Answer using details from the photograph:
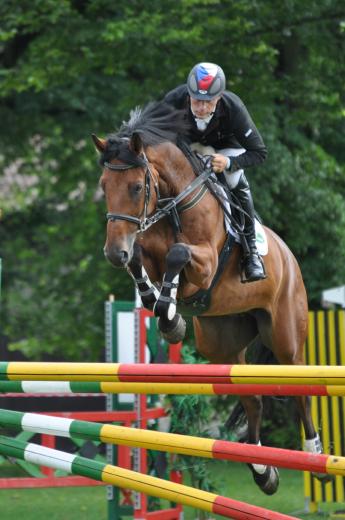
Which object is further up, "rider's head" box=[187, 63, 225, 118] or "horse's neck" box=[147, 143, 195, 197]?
"rider's head" box=[187, 63, 225, 118]

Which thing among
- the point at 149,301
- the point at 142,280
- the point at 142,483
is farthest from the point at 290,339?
the point at 142,483

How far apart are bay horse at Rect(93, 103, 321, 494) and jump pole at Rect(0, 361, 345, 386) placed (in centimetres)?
106

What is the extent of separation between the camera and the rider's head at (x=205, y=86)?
5.64 metres

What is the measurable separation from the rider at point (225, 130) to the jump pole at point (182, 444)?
181cm

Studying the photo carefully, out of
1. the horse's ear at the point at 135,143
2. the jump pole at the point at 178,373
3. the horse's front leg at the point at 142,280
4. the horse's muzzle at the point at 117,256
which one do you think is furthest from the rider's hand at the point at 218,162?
the jump pole at the point at 178,373

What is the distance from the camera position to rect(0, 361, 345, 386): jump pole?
358 cm

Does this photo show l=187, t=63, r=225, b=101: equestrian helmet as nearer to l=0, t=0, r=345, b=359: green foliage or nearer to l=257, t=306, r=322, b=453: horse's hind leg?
l=257, t=306, r=322, b=453: horse's hind leg

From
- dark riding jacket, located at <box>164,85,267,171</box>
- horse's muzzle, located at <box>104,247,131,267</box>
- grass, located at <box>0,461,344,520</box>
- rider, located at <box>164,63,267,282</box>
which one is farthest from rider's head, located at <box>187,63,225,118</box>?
grass, located at <box>0,461,344,520</box>

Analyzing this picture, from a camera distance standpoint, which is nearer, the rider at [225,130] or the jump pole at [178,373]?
the jump pole at [178,373]

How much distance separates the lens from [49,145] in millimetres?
16234

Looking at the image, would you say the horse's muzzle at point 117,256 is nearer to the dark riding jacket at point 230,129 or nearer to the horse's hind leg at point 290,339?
the dark riding jacket at point 230,129

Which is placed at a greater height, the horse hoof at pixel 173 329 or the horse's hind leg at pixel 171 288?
the horse's hind leg at pixel 171 288

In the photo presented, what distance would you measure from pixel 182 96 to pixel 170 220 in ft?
2.58

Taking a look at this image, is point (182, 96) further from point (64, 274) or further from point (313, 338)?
point (64, 274)
